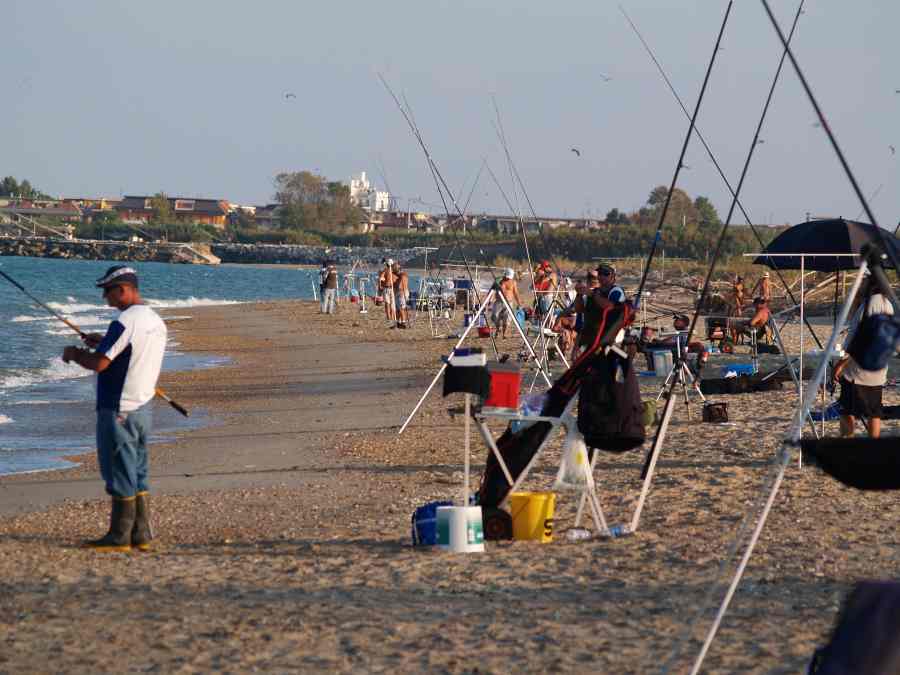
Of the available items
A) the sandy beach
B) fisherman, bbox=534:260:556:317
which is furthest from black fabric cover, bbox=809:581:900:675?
fisherman, bbox=534:260:556:317

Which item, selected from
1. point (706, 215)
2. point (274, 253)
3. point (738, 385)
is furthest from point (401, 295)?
point (274, 253)

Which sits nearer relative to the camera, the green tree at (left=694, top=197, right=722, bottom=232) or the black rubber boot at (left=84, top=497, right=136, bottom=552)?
the black rubber boot at (left=84, top=497, right=136, bottom=552)

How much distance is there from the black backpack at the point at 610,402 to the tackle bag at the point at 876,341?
1895 mm

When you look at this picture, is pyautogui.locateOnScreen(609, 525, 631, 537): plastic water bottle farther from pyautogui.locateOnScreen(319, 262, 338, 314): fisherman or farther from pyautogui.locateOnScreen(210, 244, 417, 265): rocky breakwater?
pyautogui.locateOnScreen(210, 244, 417, 265): rocky breakwater

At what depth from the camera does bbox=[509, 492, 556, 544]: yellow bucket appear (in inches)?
249

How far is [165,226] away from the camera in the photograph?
12262 cm

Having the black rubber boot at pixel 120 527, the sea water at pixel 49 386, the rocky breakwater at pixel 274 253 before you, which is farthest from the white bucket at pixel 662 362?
the rocky breakwater at pixel 274 253

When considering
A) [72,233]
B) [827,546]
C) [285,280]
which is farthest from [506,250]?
[72,233]

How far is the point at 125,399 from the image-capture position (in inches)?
242

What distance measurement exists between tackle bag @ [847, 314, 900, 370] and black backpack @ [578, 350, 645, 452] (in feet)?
6.22

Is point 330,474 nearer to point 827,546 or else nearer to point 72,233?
point 827,546

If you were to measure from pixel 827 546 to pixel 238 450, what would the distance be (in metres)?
5.43

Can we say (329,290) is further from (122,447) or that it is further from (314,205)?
(314,205)

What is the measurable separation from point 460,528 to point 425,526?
0.23m
